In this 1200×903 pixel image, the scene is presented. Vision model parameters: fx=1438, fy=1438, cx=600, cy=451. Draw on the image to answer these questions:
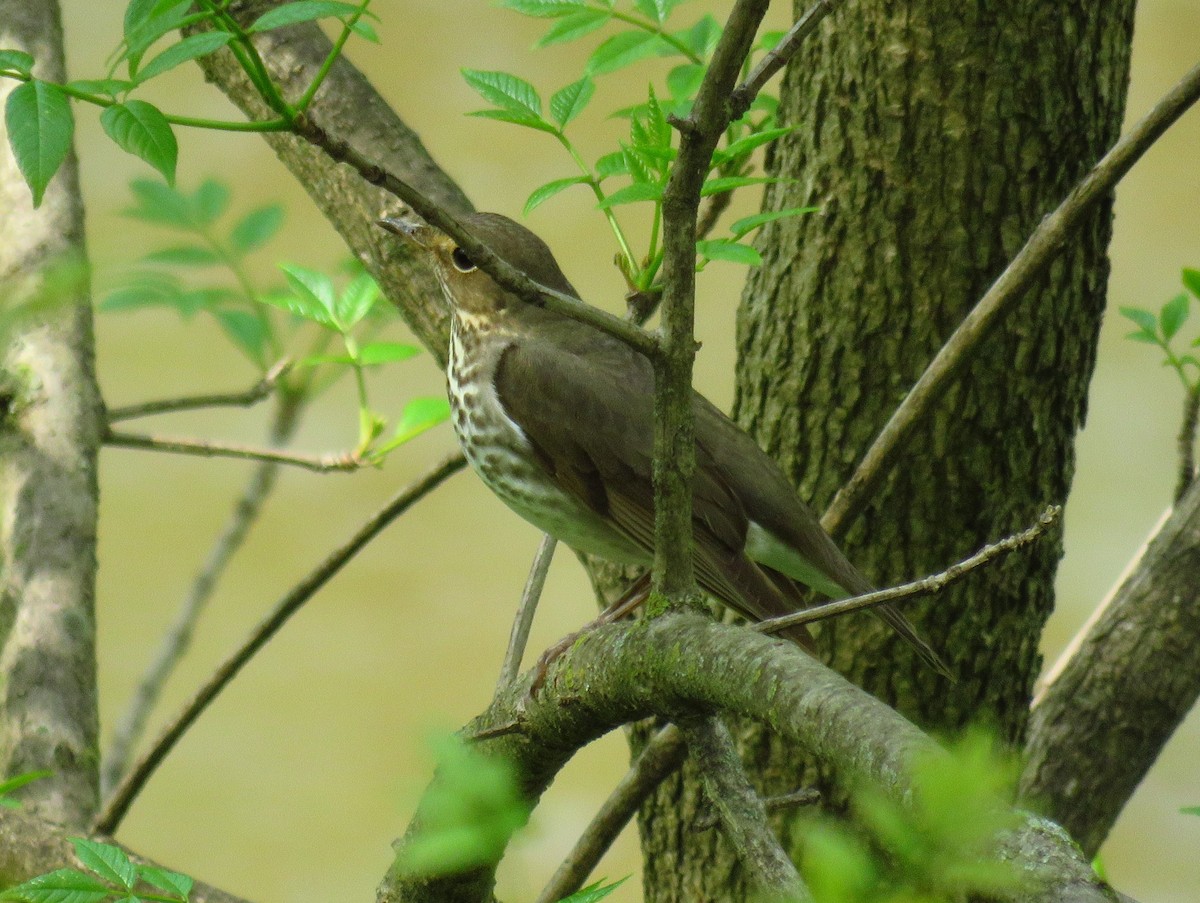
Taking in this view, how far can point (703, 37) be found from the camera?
2.02 m

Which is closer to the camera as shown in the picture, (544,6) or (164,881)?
(164,881)

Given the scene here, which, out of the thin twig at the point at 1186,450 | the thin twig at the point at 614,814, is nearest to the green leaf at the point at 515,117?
the thin twig at the point at 614,814

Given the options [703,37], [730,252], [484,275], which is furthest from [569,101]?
[484,275]

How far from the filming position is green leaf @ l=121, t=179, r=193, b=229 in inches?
73.9

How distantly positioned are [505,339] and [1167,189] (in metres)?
3.87

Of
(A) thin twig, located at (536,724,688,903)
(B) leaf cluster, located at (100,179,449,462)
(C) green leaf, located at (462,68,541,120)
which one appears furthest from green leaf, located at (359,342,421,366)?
(A) thin twig, located at (536,724,688,903)

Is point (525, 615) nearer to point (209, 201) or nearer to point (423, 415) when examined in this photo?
point (423, 415)

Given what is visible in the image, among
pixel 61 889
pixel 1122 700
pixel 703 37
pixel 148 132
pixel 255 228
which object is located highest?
pixel 703 37

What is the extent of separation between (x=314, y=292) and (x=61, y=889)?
3.57 ft

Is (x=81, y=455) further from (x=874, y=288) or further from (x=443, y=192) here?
(x=874, y=288)

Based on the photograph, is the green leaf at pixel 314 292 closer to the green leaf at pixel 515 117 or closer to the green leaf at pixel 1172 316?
the green leaf at pixel 515 117

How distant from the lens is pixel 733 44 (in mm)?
1017

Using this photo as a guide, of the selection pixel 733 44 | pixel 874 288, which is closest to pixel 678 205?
pixel 733 44

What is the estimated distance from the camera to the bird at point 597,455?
77.0 inches
